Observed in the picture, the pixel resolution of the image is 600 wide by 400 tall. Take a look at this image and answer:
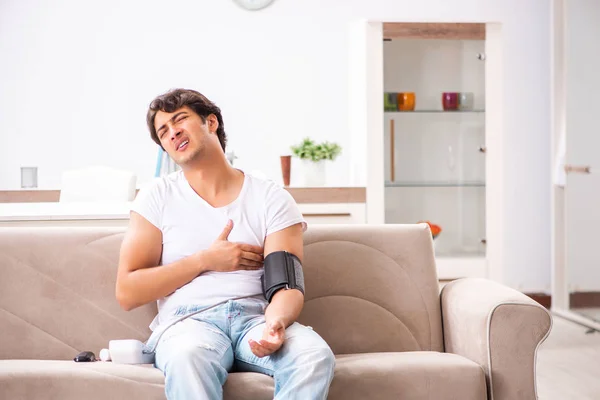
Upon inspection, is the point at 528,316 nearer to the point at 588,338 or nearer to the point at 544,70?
the point at 588,338

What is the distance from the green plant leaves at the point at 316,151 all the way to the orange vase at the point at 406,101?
545 mm

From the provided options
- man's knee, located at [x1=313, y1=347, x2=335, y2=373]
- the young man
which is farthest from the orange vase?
man's knee, located at [x1=313, y1=347, x2=335, y2=373]

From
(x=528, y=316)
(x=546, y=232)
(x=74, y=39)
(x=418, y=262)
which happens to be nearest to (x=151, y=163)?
(x=74, y=39)

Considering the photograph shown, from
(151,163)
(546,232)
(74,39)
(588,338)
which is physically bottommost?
(588,338)

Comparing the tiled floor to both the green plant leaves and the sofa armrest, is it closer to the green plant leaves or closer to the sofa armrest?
the sofa armrest

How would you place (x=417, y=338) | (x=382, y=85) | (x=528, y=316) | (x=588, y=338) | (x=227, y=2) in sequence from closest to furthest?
(x=528, y=316)
(x=417, y=338)
(x=588, y=338)
(x=382, y=85)
(x=227, y=2)

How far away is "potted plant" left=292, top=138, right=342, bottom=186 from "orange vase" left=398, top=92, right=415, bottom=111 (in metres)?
0.54

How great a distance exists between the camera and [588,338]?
14.9ft

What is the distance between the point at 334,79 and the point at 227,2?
0.84 metres

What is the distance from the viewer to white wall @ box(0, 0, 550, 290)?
5.26 m

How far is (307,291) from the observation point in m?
2.53

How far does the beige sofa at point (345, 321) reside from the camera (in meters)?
2.13

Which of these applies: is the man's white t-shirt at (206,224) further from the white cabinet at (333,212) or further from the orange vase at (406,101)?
the orange vase at (406,101)

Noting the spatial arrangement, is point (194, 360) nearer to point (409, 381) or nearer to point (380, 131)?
point (409, 381)
